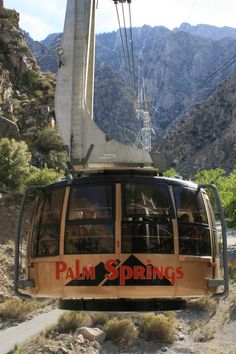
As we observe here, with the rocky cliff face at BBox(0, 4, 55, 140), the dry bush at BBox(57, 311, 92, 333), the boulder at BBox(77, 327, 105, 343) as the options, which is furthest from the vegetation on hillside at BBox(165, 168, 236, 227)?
the rocky cliff face at BBox(0, 4, 55, 140)

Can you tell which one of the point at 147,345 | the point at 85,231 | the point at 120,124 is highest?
the point at 120,124

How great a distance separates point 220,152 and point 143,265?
11009 cm

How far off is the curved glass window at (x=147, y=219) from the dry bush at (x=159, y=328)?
26.5m

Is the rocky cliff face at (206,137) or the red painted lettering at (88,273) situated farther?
the rocky cliff face at (206,137)

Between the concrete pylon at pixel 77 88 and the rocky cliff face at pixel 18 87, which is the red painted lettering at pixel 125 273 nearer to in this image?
the concrete pylon at pixel 77 88

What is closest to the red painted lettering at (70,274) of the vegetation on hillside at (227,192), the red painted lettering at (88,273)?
the red painted lettering at (88,273)

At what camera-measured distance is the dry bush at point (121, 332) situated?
112ft

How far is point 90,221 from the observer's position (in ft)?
29.8

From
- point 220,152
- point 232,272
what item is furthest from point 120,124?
point 232,272

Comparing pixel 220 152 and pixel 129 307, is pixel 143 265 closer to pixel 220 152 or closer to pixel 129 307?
pixel 129 307

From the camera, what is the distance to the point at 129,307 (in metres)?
9.60

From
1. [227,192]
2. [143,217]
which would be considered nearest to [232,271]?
[227,192]

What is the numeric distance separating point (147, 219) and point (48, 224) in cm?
170

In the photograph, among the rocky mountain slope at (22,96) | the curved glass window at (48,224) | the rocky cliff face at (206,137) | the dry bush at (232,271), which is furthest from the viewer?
the rocky cliff face at (206,137)
